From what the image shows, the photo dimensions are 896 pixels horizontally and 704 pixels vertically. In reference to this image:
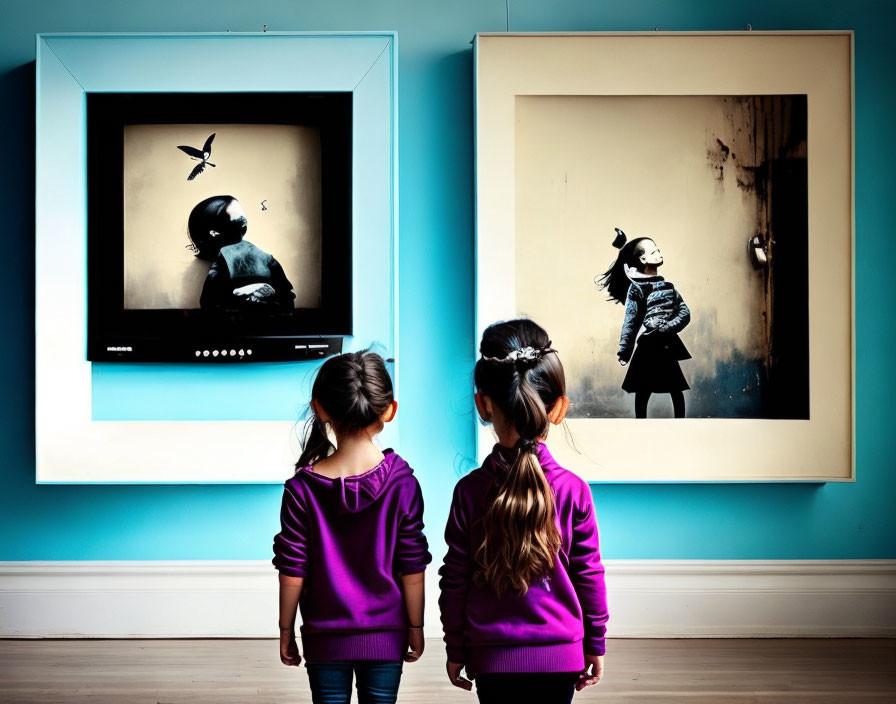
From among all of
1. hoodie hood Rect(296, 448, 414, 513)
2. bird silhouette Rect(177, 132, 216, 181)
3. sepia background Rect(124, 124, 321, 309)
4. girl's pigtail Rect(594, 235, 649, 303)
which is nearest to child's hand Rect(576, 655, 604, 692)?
hoodie hood Rect(296, 448, 414, 513)

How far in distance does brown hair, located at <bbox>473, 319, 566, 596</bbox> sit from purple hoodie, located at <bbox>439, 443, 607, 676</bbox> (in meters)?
0.02

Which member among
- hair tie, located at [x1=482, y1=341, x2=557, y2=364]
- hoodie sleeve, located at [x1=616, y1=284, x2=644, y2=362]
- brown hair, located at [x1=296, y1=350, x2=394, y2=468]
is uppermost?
hoodie sleeve, located at [x1=616, y1=284, x2=644, y2=362]

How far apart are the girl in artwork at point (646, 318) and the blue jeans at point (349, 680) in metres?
1.41

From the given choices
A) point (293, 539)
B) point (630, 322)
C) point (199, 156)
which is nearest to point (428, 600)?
point (630, 322)

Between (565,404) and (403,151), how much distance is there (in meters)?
1.51

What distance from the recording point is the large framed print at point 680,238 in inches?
99.8

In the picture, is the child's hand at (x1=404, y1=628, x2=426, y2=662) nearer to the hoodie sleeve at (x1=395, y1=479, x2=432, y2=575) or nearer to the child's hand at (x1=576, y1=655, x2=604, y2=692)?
the hoodie sleeve at (x1=395, y1=479, x2=432, y2=575)

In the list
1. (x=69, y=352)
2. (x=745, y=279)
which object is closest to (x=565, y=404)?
(x=745, y=279)

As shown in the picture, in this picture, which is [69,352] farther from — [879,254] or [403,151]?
[879,254]

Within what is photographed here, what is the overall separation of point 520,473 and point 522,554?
13 cm

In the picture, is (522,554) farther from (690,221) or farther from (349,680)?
(690,221)

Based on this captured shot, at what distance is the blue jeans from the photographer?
142cm

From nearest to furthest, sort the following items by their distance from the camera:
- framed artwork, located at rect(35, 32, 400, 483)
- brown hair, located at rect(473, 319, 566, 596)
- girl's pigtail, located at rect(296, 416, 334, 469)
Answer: brown hair, located at rect(473, 319, 566, 596), girl's pigtail, located at rect(296, 416, 334, 469), framed artwork, located at rect(35, 32, 400, 483)

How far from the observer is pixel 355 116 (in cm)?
253
